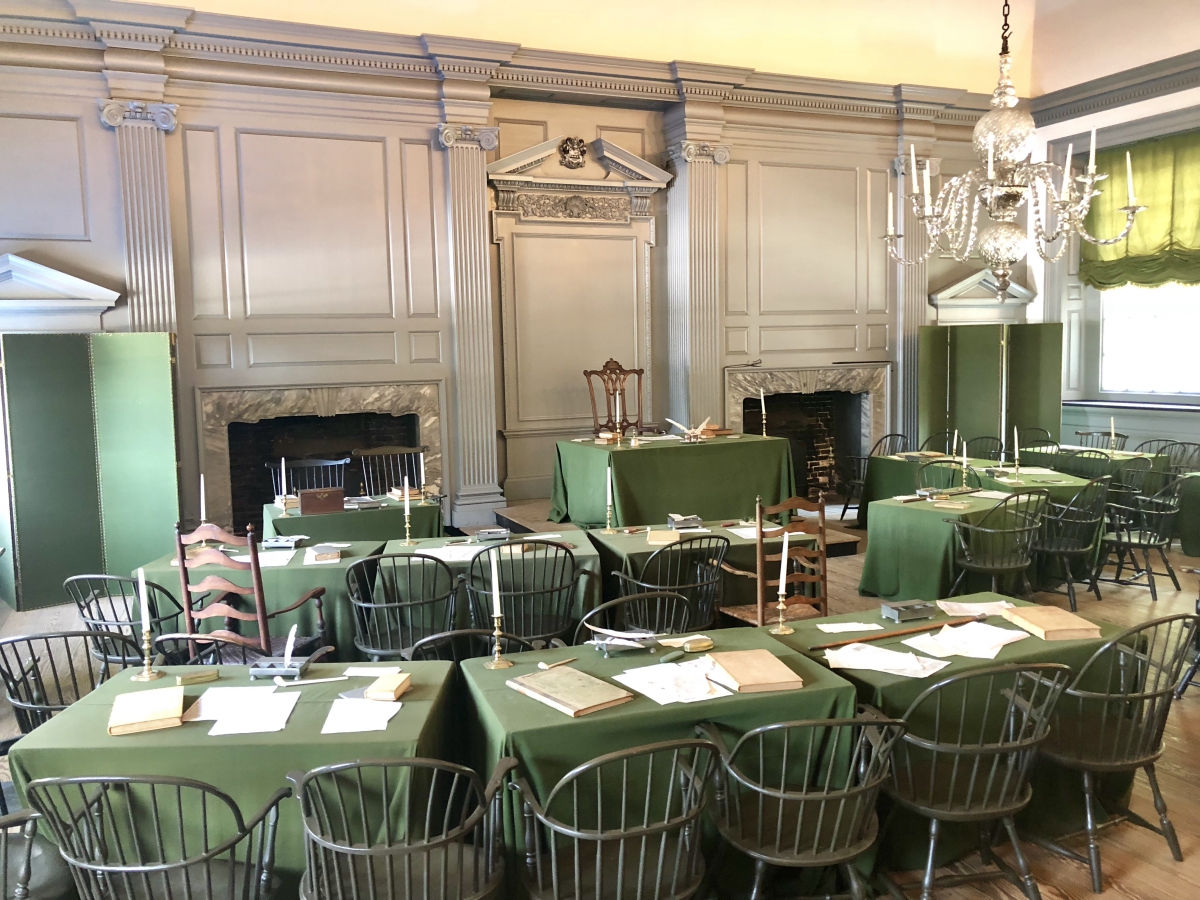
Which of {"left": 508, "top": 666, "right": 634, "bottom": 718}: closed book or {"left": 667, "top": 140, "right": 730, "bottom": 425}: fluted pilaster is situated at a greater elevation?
{"left": 667, "top": 140, "right": 730, "bottom": 425}: fluted pilaster

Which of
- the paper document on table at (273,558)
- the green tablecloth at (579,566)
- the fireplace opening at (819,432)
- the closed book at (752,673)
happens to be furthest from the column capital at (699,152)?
the closed book at (752,673)

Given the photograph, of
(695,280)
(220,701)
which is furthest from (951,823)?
(695,280)

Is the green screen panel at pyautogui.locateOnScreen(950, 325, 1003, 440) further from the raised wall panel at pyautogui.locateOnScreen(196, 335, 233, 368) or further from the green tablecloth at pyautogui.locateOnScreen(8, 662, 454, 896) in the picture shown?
the green tablecloth at pyautogui.locateOnScreen(8, 662, 454, 896)

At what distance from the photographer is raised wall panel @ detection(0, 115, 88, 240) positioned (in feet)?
23.8

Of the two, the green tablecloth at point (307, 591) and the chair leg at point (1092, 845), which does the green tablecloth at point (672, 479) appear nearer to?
the green tablecloth at point (307, 591)

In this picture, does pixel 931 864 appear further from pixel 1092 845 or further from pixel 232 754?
pixel 232 754

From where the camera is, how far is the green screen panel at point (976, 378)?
10.0m

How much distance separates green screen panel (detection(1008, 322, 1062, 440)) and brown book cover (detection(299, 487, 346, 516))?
7361 mm

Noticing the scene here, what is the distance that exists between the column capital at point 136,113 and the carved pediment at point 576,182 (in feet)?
8.88

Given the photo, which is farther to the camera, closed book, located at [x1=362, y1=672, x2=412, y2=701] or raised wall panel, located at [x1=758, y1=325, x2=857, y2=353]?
raised wall panel, located at [x1=758, y1=325, x2=857, y2=353]

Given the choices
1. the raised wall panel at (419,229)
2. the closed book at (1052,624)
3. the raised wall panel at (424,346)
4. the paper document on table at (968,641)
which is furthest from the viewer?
the raised wall panel at (424,346)

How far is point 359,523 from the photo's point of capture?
6047mm

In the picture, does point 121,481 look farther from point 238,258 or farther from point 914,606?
point 914,606

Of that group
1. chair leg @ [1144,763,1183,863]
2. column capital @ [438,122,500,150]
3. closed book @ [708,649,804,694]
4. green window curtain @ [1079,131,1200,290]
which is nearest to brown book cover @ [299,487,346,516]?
closed book @ [708,649,804,694]
